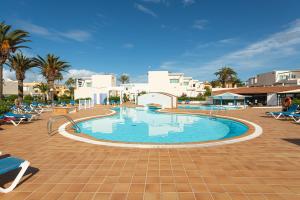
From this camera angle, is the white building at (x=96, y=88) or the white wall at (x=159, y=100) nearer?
the white wall at (x=159, y=100)

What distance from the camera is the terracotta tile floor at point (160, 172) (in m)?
3.74

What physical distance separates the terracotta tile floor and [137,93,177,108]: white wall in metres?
24.0

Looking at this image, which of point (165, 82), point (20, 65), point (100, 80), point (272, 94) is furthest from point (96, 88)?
point (272, 94)

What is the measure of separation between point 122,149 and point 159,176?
2520 millimetres

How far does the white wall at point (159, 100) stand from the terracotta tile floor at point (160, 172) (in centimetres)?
2399

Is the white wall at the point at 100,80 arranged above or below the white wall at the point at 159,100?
above

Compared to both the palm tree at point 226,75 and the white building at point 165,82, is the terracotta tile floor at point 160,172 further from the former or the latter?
the palm tree at point 226,75

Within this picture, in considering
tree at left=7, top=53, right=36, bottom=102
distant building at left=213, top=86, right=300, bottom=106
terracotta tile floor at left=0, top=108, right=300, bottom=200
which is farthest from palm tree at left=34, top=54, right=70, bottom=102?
distant building at left=213, top=86, right=300, bottom=106

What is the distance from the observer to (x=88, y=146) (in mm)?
7078

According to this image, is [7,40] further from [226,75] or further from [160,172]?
[226,75]

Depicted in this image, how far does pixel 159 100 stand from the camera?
108 ft

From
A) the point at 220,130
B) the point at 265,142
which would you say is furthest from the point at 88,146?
the point at 220,130

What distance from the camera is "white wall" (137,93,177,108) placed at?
31.2 meters

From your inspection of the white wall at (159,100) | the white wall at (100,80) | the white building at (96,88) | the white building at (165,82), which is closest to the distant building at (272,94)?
the white wall at (159,100)
